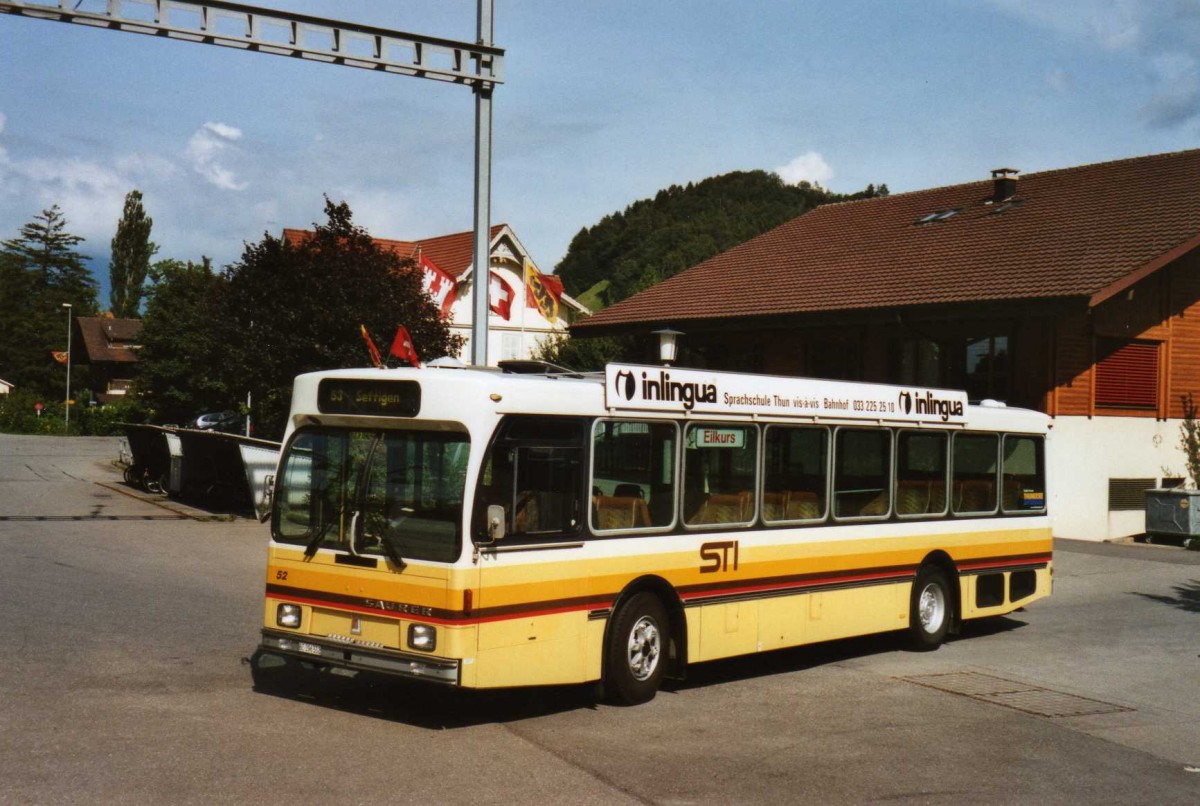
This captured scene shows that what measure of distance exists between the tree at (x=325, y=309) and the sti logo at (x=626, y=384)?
16.7 m

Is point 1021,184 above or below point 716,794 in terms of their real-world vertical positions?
above

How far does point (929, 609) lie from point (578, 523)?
5180 mm

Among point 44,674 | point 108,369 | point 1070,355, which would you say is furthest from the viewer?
point 108,369

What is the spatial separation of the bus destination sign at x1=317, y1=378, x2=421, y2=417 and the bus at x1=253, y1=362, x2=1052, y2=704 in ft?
0.05

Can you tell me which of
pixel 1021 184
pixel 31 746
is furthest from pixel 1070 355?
pixel 31 746

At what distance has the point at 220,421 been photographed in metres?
57.5

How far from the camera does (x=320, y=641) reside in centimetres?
873

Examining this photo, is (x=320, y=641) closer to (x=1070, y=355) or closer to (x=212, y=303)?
(x=1070, y=355)

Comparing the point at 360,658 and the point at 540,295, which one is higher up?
the point at 540,295

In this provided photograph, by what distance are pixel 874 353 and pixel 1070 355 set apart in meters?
4.82

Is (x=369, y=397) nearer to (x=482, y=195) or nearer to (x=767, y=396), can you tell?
(x=767, y=396)

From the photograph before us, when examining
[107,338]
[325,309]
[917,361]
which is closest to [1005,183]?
[917,361]

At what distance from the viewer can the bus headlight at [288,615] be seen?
29.4ft

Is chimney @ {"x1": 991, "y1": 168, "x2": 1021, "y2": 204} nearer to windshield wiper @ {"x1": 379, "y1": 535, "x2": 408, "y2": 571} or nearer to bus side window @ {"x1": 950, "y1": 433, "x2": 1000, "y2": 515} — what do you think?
bus side window @ {"x1": 950, "y1": 433, "x2": 1000, "y2": 515}
